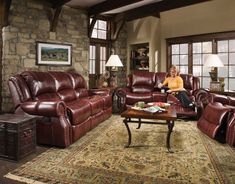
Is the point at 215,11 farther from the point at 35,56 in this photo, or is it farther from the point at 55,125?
the point at 55,125

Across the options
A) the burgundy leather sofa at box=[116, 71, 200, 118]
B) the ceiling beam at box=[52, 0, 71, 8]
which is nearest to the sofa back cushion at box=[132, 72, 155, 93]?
the burgundy leather sofa at box=[116, 71, 200, 118]

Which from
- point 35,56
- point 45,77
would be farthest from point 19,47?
point 45,77

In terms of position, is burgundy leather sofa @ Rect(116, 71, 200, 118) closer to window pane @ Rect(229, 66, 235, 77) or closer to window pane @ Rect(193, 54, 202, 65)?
window pane @ Rect(229, 66, 235, 77)

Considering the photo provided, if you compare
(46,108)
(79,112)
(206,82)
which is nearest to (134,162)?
(79,112)

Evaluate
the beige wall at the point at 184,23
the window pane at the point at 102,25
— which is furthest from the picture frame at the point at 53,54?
the beige wall at the point at 184,23

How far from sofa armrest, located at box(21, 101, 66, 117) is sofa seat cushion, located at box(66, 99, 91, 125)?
0.16 metres

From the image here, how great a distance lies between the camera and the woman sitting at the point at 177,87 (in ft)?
15.9

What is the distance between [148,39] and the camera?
7391mm

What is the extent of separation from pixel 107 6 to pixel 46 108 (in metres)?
3.79

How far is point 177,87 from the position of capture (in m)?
5.19

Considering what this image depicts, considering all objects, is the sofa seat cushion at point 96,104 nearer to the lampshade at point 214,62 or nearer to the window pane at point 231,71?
the lampshade at point 214,62

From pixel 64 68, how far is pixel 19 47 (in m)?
1.29

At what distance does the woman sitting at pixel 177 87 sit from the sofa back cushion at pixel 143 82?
1.29 ft

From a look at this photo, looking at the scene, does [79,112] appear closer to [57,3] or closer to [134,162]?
[134,162]
